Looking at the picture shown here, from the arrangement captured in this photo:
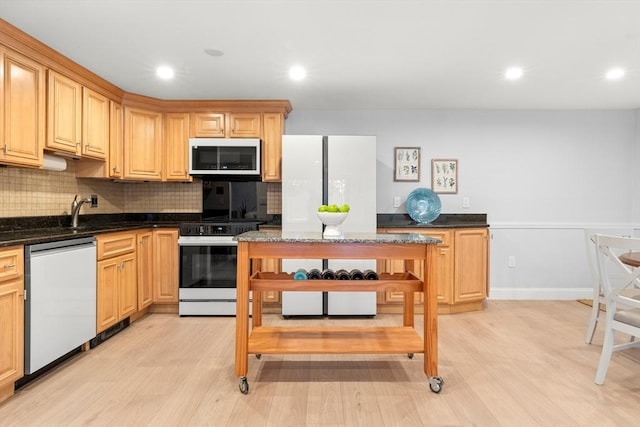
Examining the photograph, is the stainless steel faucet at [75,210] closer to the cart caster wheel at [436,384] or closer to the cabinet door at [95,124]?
the cabinet door at [95,124]

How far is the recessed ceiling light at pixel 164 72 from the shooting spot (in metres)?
2.94

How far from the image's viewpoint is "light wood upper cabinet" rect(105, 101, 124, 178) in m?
3.42

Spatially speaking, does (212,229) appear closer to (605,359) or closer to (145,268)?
(145,268)

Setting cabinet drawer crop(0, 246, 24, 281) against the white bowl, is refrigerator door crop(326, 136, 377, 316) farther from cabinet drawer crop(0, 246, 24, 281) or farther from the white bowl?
cabinet drawer crop(0, 246, 24, 281)

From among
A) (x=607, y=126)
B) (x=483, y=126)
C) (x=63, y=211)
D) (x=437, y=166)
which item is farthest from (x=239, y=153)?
(x=607, y=126)

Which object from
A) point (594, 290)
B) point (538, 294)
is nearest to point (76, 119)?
point (594, 290)

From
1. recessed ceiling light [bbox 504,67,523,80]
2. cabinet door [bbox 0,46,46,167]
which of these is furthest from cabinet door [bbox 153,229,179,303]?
recessed ceiling light [bbox 504,67,523,80]

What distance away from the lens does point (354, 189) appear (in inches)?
139

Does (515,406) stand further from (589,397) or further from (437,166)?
(437,166)

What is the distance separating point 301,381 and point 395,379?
1.95 ft

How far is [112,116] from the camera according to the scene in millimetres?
3432

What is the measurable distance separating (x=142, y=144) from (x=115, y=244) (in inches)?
46.7

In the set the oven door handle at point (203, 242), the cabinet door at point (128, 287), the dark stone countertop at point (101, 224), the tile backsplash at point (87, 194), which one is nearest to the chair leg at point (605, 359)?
the dark stone countertop at point (101, 224)

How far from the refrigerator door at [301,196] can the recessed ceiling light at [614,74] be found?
2.53m
